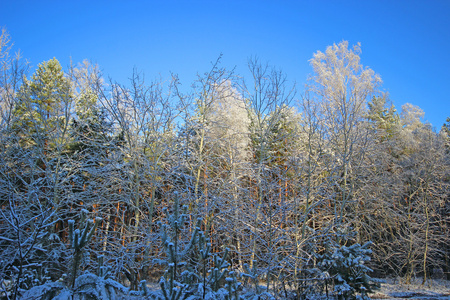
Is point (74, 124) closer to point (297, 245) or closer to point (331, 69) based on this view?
point (297, 245)

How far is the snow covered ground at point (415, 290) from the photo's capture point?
12.0 m

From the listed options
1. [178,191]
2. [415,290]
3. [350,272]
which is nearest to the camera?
[350,272]

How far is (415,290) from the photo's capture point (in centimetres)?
1354

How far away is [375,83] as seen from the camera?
15055mm

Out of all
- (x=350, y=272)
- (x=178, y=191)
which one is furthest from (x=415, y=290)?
(x=178, y=191)

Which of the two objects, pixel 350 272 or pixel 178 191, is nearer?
pixel 350 272

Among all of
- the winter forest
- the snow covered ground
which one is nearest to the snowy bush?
the winter forest

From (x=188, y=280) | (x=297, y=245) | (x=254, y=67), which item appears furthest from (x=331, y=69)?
(x=188, y=280)

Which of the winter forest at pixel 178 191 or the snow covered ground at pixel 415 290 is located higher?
the winter forest at pixel 178 191

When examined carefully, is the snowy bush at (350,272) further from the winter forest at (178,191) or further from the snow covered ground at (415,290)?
the snow covered ground at (415,290)

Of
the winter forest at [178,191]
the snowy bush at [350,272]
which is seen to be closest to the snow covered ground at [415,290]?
the winter forest at [178,191]

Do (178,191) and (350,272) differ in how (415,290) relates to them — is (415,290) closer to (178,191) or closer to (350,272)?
(350,272)

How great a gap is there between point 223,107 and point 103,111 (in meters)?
7.19

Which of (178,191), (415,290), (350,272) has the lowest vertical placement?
(415,290)
